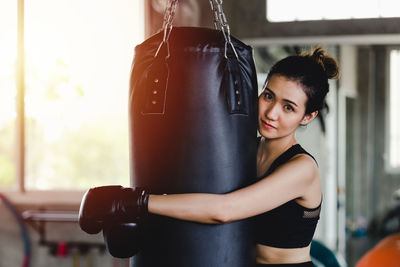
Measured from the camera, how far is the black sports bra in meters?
1.65

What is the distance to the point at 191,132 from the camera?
1438 mm

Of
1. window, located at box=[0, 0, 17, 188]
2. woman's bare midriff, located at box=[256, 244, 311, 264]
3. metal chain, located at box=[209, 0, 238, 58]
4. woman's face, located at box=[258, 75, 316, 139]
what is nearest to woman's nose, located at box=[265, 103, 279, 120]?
woman's face, located at box=[258, 75, 316, 139]

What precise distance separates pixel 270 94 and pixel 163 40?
0.44 metres

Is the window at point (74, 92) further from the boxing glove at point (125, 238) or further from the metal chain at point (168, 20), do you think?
the boxing glove at point (125, 238)

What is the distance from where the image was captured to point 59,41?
11.5 feet

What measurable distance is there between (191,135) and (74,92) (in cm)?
233

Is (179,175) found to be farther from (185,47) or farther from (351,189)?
(351,189)

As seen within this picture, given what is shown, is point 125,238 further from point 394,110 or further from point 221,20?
point 394,110

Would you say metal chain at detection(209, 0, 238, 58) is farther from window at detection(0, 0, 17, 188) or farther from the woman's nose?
window at detection(0, 0, 17, 188)

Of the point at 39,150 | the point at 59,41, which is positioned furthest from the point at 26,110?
the point at 59,41

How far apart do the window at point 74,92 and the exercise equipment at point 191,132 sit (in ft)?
6.24

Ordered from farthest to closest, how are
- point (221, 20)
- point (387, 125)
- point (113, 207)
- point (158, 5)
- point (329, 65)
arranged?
point (387, 125)
point (158, 5)
point (329, 65)
point (221, 20)
point (113, 207)

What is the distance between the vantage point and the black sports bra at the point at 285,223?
65.1 inches

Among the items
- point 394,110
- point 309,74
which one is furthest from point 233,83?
point 394,110
